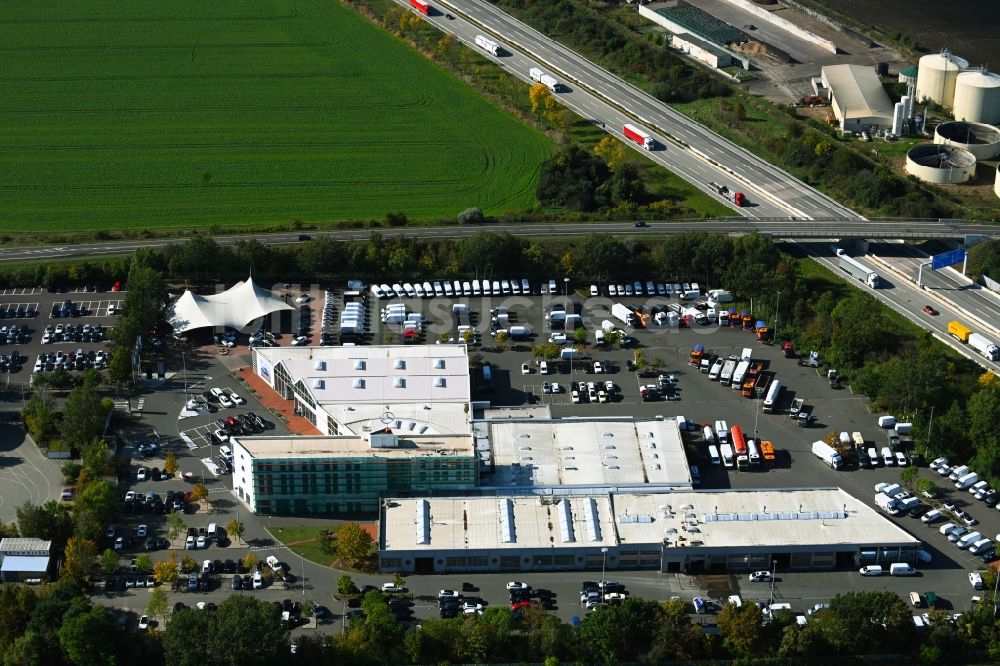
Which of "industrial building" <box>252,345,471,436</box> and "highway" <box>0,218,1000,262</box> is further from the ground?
"highway" <box>0,218,1000,262</box>

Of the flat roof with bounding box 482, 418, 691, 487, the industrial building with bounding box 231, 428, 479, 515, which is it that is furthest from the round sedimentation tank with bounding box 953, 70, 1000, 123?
the industrial building with bounding box 231, 428, 479, 515

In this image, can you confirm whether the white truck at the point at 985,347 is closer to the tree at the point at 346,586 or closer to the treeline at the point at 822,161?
the treeline at the point at 822,161

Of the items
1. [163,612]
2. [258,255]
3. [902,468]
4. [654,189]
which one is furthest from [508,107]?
[163,612]

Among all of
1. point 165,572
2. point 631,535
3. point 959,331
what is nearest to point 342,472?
point 165,572

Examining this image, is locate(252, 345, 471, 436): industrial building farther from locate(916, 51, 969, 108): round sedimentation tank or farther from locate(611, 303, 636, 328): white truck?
locate(916, 51, 969, 108): round sedimentation tank

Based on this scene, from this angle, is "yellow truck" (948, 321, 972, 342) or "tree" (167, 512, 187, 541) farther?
→ "yellow truck" (948, 321, 972, 342)

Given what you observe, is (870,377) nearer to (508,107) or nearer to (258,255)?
(258,255)
